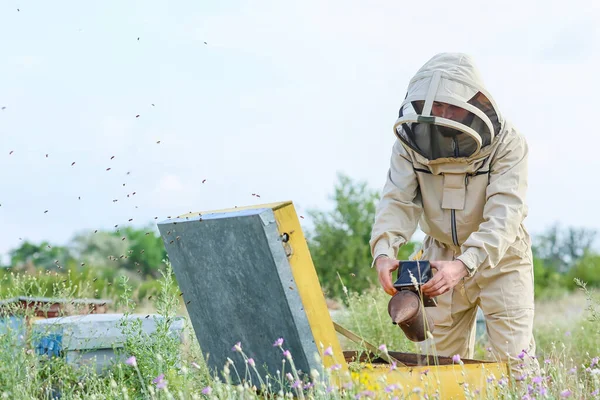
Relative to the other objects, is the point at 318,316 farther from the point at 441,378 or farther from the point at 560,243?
the point at 560,243

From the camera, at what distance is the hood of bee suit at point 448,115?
413cm

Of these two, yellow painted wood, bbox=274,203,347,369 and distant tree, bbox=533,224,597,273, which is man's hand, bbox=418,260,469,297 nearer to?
yellow painted wood, bbox=274,203,347,369

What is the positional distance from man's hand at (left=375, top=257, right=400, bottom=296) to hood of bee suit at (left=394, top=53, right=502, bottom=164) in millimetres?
755

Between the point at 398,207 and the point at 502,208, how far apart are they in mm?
656

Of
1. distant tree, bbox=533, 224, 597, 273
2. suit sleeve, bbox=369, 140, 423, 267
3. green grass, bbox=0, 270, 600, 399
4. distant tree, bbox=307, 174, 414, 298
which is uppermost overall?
suit sleeve, bbox=369, 140, 423, 267

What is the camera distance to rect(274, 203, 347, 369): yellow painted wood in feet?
10.3

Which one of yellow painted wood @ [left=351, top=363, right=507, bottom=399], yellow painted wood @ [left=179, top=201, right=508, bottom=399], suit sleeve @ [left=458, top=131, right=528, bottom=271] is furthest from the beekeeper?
yellow painted wood @ [left=179, top=201, right=508, bottom=399]

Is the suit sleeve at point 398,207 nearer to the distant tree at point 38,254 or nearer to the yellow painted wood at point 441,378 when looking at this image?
the yellow painted wood at point 441,378

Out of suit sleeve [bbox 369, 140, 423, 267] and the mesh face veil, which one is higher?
the mesh face veil

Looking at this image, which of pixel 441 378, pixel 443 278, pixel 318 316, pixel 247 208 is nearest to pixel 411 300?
pixel 443 278

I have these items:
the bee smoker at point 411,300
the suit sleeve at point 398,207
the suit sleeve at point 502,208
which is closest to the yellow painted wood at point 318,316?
the bee smoker at point 411,300

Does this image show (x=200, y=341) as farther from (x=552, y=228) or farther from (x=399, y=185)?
(x=552, y=228)

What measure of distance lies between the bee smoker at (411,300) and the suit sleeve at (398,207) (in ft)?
1.88

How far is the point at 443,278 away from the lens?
3709 mm
